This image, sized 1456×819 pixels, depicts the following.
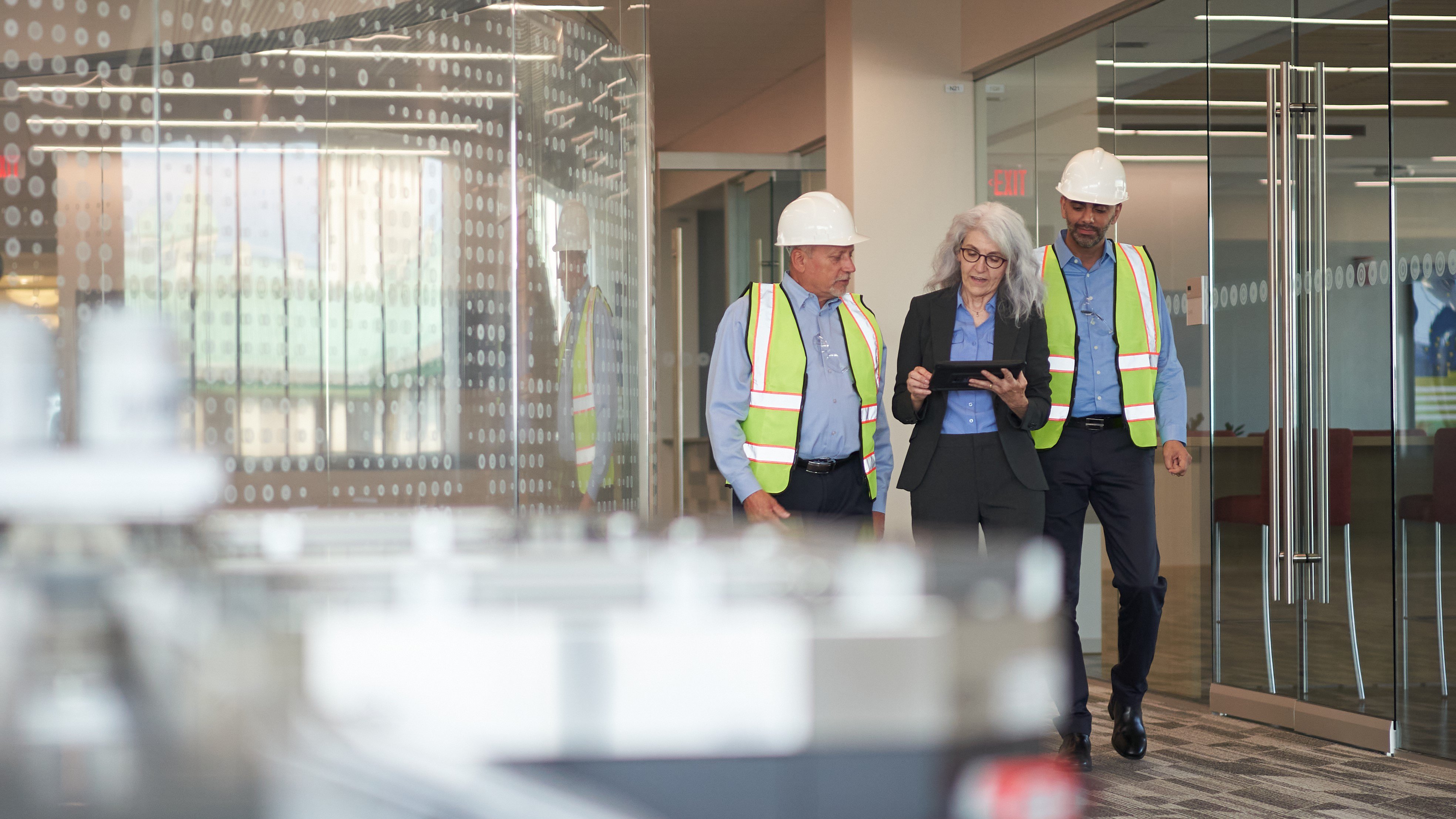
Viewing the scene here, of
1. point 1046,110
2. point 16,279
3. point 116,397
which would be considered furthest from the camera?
point 1046,110

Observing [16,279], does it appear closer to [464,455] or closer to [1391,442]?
[464,455]

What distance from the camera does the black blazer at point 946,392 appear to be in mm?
3803

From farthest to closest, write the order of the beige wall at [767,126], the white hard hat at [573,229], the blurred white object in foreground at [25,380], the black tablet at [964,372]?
the beige wall at [767,126] < the white hard hat at [573,229] < the black tablet at [964,372] < the blurred white object in foreground at [25,380]

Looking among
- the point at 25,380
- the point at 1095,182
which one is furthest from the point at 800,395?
the point at 25,380

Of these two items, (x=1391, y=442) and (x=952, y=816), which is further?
(x=1391, y=442)

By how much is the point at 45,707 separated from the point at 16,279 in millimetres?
1302

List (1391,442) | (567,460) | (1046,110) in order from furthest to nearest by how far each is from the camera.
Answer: (1046,110), (1391,442), (567,460)

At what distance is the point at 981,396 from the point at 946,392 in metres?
0.11

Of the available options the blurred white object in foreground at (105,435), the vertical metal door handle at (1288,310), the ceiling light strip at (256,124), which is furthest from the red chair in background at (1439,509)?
the blurred white object in foreground at (105,435)

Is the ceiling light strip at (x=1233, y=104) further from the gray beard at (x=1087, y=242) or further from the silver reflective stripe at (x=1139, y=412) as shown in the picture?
the silver reflective stripe at (x=1139, y=412)

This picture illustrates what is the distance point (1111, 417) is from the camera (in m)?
4.01

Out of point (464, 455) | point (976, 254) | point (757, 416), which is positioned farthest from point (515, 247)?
point (976, 254)

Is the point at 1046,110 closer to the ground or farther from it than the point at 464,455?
farther from it

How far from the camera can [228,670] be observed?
1.09m
